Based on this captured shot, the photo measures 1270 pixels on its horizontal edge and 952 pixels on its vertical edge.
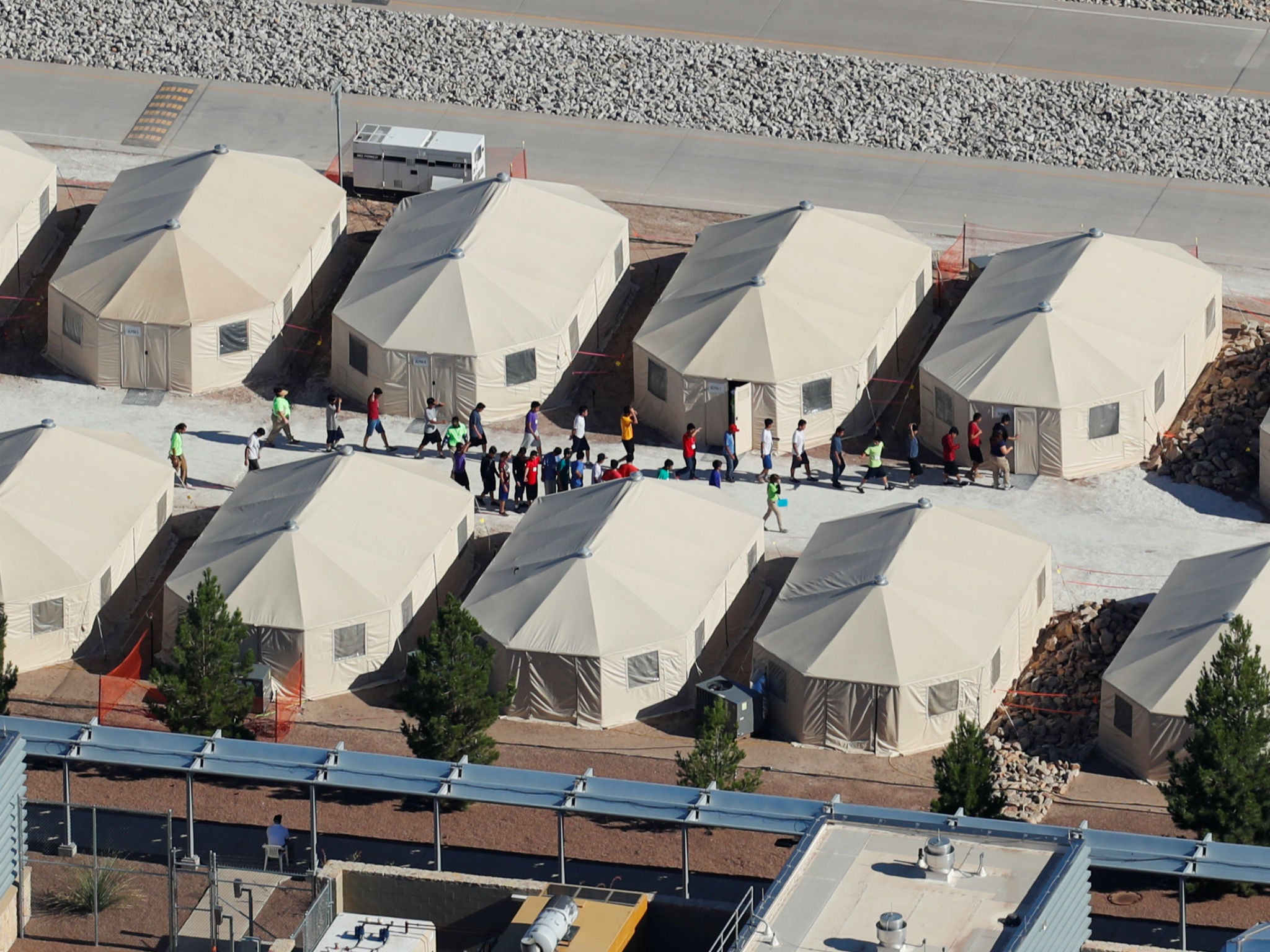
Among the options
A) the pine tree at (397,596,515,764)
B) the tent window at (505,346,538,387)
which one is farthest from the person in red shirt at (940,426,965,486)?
the pine tree at (397,596,515,764)

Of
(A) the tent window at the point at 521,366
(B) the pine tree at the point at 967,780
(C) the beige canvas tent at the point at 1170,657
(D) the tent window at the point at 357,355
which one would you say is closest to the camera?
(B) the pine tree at the point at 967,780

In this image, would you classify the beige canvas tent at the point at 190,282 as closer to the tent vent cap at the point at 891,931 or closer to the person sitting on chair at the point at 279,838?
the person sitting on chair at the point at 279,838

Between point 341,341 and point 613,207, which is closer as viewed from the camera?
point 341,341

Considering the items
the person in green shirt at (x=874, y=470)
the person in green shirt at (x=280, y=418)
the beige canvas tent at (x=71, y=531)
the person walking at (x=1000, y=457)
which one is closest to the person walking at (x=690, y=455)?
the person in green shirt at (x=874, y=470)

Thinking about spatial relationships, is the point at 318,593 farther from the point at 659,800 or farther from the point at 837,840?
the point at 837,840

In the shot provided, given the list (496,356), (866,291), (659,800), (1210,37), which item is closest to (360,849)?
(659,800)

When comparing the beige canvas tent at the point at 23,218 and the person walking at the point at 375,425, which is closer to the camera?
the person walking at the point at 375,425
